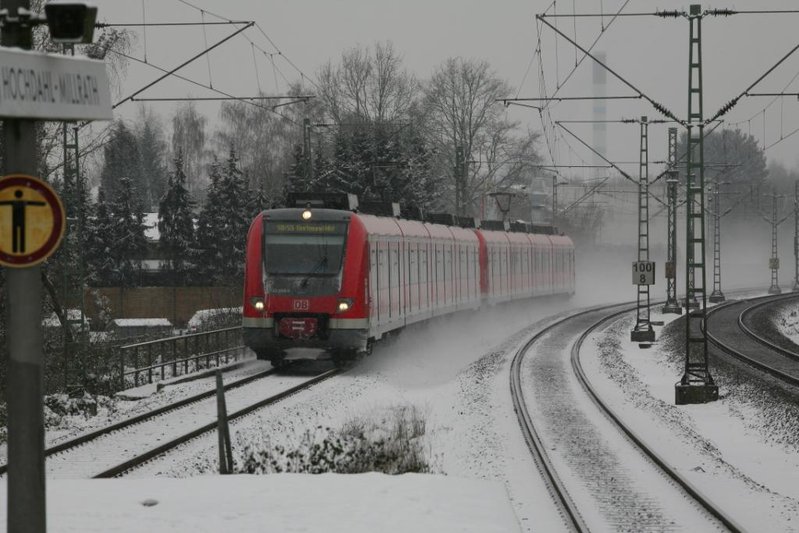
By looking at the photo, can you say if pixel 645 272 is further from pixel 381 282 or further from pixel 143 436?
pixel 143 436

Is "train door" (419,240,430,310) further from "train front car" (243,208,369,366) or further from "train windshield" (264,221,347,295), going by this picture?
"train windshield" (264,221,347,295)

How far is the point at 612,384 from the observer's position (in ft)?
78.8

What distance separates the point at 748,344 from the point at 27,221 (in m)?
30.7

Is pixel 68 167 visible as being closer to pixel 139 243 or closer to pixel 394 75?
pixel 139 243

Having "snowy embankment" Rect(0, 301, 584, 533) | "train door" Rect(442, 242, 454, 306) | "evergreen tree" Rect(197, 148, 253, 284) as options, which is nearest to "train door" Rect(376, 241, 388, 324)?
"snowy embankment" Rect(0, 301, 584, 533)

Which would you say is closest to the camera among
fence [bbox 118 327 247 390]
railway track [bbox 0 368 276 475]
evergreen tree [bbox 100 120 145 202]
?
railway track [bbox 0 368 276 475]

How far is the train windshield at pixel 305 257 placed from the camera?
2297 centimetres

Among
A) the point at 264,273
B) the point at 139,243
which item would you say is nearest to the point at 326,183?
the point at 139,243

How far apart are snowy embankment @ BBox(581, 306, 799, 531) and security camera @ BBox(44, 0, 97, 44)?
23.3 feet

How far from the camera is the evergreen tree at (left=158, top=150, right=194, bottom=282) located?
62438mm

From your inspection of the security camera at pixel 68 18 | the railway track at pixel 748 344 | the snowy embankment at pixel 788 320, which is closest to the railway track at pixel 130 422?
the security camera at pixel 68 18

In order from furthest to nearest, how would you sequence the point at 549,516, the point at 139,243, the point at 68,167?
the point at 139,243
the point at 68,167
the point at 549,516

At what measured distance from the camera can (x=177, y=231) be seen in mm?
62250

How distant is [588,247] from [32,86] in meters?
96.0
